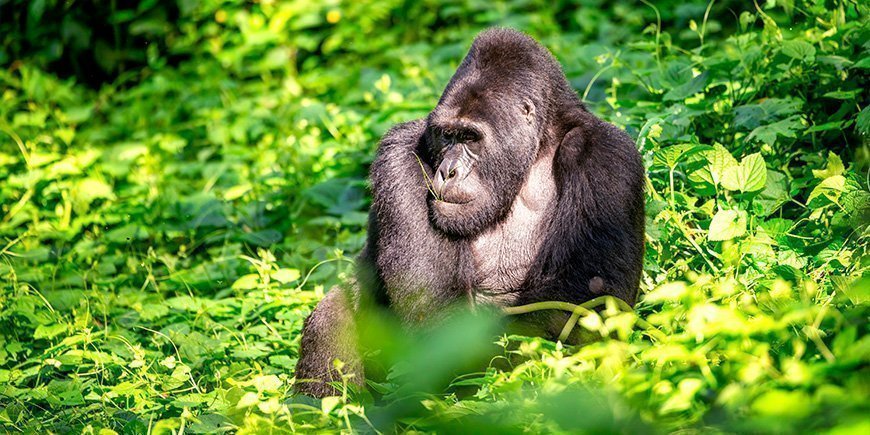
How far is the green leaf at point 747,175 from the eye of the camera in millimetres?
4023

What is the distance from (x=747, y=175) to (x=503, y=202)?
3.33 ft

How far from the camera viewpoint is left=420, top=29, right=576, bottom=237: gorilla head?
388 cm

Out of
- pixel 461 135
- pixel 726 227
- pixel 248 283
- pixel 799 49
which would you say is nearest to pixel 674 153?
pixel 726 227

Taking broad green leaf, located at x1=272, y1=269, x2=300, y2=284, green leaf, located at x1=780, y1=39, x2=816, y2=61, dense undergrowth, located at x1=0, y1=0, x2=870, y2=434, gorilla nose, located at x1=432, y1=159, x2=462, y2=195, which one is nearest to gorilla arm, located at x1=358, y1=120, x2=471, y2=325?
gorilla nose, located at x1=432, y1=159, x2=462, y2=195

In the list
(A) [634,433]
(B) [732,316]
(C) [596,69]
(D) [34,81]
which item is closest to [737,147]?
(C) [596,69]

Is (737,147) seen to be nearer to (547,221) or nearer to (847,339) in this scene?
(547,221)

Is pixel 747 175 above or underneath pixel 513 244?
above

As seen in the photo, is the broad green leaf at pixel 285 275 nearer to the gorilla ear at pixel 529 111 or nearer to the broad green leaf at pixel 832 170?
the gorilla ear at pixel 529 111

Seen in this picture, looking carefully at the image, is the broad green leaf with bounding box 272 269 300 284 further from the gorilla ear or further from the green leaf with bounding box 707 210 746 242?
the green leaf with bounding box 707 210 746 242

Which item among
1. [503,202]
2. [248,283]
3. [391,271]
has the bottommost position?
[248,283]

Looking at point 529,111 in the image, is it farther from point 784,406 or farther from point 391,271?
point 784,406

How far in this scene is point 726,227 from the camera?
380 centimetres

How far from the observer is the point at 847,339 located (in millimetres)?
1986

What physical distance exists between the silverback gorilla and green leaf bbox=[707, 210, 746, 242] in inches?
11.5
